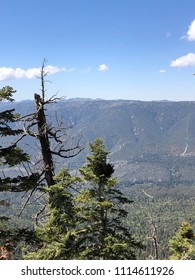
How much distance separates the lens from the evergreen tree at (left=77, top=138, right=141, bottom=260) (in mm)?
16250

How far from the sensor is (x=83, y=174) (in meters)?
17.6

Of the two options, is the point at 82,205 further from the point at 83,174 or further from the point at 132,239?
the point at 132,239

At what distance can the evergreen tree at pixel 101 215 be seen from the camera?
53.3ft

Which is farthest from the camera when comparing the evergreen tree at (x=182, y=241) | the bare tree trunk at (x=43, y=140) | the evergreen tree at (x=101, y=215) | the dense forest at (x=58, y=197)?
the evergreen tree at (x=182, y=241)

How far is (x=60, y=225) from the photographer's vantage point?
15969 millimetres

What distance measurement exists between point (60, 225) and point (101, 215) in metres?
2.23

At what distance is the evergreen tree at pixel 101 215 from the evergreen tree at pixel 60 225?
0.67 meters

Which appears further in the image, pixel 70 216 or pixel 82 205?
pixel 82 205

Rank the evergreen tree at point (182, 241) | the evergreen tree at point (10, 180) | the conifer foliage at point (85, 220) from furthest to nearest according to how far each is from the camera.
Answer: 1. the evergreen tree at point (182, 241)
2. the conifer foliage at point (85, 220)
3. the evergreen tree at point (10, 180)

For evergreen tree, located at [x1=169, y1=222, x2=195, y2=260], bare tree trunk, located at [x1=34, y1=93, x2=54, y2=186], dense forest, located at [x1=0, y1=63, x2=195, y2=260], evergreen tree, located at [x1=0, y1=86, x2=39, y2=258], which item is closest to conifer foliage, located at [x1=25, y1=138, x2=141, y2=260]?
dense forest, located at [x1=0, y1=63, x2=195, y2=260]

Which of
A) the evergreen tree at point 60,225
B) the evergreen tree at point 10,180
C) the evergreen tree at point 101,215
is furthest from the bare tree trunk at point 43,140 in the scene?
the evergreen tree at point 101,215

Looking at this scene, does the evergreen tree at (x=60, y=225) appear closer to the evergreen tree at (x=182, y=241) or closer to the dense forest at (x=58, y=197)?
the dense forest at (x=58, y=197)
